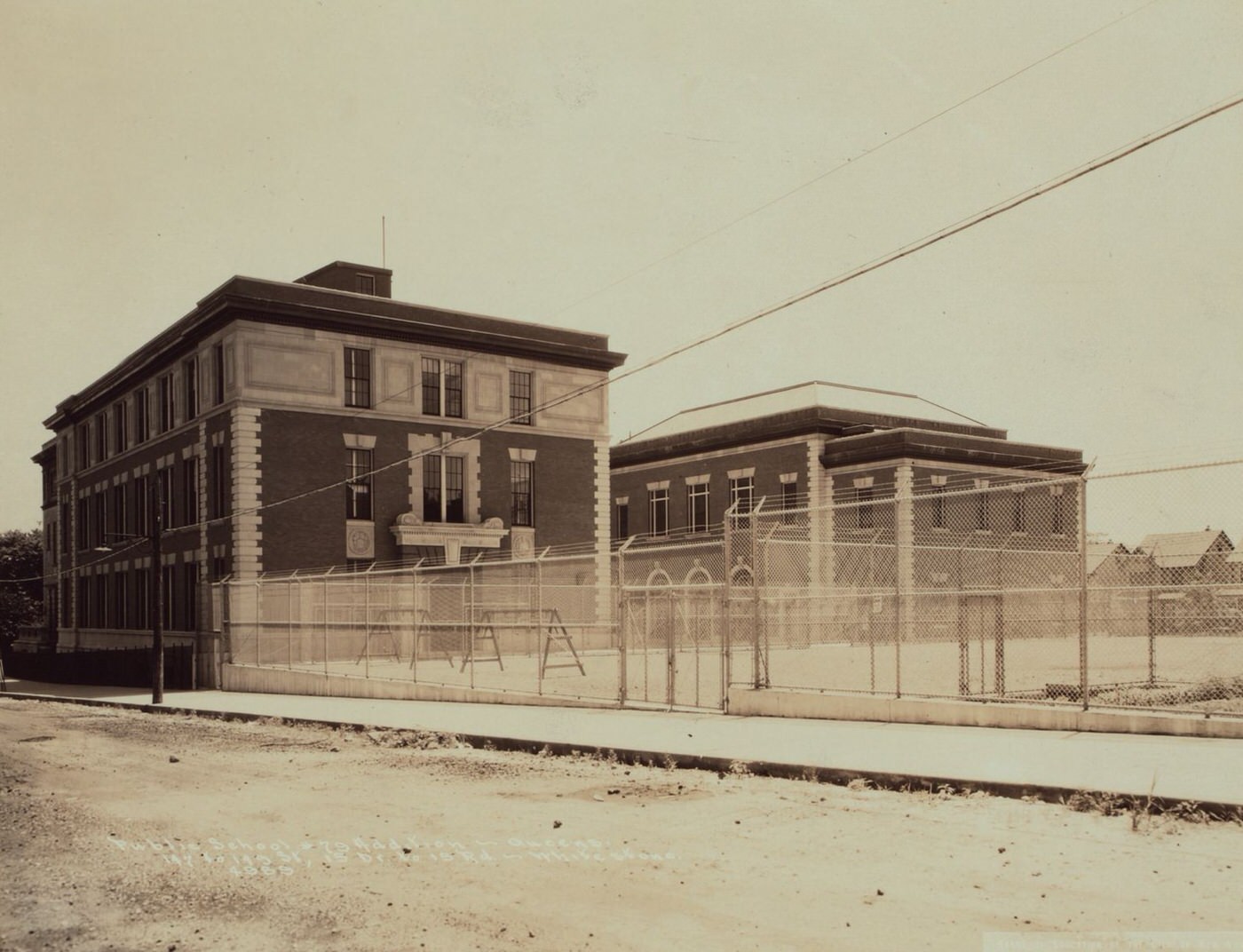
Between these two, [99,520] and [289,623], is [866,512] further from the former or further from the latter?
[99,520]

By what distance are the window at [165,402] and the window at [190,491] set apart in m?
2.64

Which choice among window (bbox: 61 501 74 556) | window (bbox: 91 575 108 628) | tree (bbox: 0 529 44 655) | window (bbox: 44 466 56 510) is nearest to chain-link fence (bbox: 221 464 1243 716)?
window (bbox: 91 575 108 628)

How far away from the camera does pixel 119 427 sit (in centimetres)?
5159

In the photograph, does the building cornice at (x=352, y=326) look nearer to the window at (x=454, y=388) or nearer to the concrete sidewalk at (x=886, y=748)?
the window at (x=454, y=388)

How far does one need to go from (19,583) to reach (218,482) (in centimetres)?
5940

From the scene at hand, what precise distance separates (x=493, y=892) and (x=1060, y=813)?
4913 mm

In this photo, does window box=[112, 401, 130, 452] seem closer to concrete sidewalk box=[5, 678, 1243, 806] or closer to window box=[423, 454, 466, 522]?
window box=[423, 454, 466, 522]

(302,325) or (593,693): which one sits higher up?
(302,325)

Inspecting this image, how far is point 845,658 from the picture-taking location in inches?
1405

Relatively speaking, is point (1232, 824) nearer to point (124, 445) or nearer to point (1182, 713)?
point (1182, 713)

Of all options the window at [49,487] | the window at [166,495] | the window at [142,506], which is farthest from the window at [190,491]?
the window at [49,487]

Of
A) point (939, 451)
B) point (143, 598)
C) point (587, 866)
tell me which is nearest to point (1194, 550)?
point (587, 866)

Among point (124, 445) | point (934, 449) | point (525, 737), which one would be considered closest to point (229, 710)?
point (525, 737)

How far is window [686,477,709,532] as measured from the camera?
57844 mm
